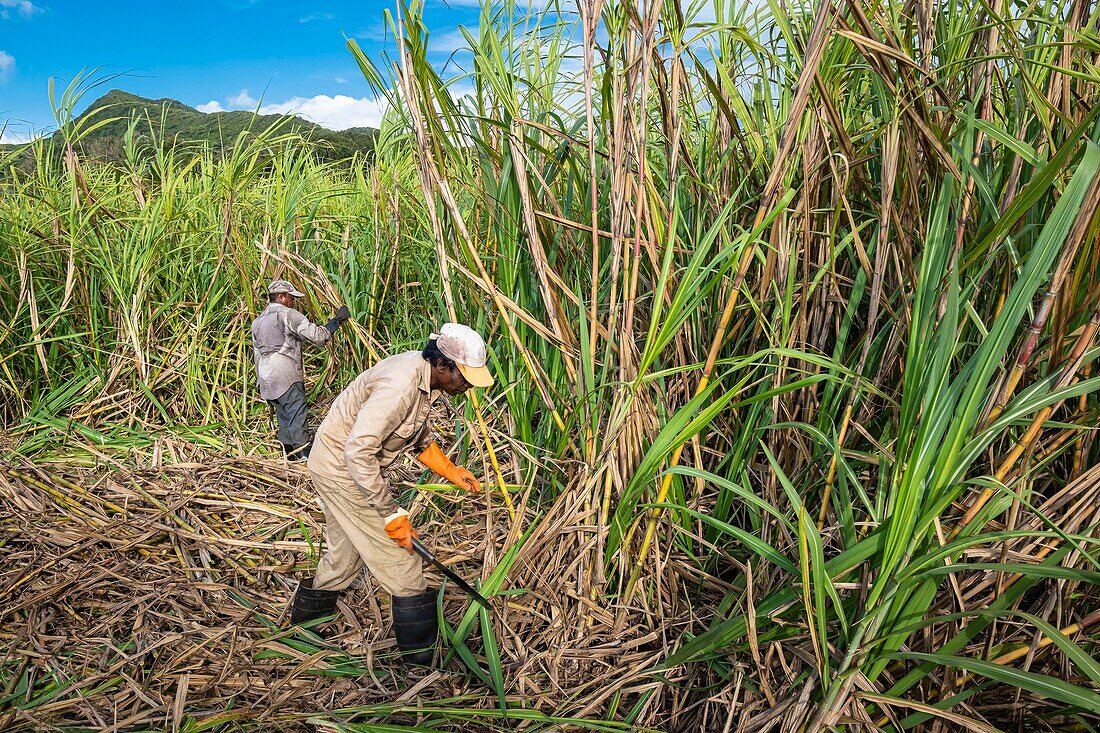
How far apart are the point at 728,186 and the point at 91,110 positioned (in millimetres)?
4208

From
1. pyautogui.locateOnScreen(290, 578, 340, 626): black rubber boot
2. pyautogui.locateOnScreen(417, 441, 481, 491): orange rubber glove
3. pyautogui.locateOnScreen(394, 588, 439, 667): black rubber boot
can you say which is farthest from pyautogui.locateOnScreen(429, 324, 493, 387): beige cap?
pyautogui.locateOnScreen(290, 578, 340, 626): black rubber boot

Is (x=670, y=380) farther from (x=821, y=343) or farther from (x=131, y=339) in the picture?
(x=131, y=339)

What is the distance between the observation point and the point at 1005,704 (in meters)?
1.45

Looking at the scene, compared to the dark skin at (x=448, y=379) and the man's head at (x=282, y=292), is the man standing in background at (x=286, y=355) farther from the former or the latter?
the dark skin at (x=448, y=379)

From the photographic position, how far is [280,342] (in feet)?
12.9

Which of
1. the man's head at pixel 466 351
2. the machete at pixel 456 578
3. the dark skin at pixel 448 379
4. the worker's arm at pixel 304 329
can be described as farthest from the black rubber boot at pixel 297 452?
the man's head at pixel 466 351

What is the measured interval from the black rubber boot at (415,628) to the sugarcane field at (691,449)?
0.03 feet

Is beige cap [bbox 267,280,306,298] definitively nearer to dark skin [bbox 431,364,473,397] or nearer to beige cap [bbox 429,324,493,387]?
dark skin [bbox 431,364,473,397]

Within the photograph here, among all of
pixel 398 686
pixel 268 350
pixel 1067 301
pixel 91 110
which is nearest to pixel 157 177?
pixel 91 110

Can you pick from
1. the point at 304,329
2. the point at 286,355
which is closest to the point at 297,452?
the point at 286,355

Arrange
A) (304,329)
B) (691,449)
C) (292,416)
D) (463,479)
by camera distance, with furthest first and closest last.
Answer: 1. (292,416)
2. (304,329)
3. (463,479)
4. (691,449)

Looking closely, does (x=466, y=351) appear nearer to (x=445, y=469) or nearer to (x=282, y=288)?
(x=445, y=469)

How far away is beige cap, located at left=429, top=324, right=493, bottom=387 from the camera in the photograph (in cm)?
209

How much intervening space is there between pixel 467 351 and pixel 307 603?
117 cm
